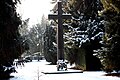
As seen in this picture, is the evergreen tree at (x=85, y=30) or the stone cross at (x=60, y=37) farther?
the evergreen tree at (x=85, y=30)

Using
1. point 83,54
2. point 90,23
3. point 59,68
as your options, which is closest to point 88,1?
point 90,23

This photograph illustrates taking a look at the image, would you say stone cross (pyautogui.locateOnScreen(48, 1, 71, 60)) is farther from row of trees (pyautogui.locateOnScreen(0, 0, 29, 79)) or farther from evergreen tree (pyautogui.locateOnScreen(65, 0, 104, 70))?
row of trees (pyautogui.locateOnScreen(0, 0, 29, 79))

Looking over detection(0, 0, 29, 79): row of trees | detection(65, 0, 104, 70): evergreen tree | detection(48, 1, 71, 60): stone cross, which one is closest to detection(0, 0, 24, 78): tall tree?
detection(0, 0, 29, 79): row of trees

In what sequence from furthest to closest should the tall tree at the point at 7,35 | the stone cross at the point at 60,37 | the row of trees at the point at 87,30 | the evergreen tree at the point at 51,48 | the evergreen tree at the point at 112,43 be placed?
the evergreen tree at the point at 51,48 < the stone cross at the point at 60,37 < the row of trees at the point at 87,30 < the evergreen tree at the point at 112,43 < the tall tree at the point at 7,35

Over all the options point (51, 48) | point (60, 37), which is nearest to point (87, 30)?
point (60, 37)

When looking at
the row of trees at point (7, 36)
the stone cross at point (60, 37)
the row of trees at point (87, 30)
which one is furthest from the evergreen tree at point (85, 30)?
the row of trees at point (7, 36)

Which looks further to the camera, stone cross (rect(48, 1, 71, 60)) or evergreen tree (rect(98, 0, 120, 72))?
stone cross (rect(48, 1, 71, 60))

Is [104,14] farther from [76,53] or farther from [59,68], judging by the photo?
[76,53]

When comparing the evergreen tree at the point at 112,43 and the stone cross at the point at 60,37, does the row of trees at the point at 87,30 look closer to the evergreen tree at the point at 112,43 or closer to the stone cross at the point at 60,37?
the evergreen tree at the point at 112,43

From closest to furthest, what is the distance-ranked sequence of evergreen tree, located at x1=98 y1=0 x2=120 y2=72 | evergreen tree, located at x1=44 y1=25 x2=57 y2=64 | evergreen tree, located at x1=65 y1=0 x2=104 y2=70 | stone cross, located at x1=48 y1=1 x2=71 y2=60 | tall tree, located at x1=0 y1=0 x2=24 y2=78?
tall tree, located at x1=0 y1=0 x2=24 y2=78 → evergreen tree, located at x1=98 y1=0 x2=120 y2=72 → stone cross, located at x1=48 y1=1 x2=71 y2=60 → evergreen tree, located at x1=65 y1=0 x2=104 y2=70 → evergreen tree, located at x1=44 y1=25 x2=57 y2=64

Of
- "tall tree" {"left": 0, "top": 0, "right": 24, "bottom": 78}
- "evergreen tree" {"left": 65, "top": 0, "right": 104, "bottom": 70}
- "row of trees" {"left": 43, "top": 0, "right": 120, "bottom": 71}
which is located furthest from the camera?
"evergreen tree" {"left": 65, "top": 0, "right": 104, "bottom": 70}

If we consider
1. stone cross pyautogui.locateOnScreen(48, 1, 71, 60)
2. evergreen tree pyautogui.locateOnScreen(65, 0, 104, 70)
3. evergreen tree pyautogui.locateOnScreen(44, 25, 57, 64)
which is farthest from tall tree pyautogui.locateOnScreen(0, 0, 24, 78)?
evergreen tree pyautogui.locateOnScreen(44, 25, 57, 64)

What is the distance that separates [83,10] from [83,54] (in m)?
4.63

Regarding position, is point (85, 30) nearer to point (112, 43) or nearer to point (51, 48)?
point (112, 43)
